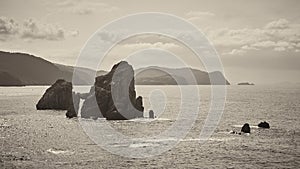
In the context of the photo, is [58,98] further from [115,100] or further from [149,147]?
[149,147]

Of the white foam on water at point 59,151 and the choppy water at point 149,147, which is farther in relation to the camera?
the white foam on water at point 59,151

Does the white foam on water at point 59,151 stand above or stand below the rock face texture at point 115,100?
below

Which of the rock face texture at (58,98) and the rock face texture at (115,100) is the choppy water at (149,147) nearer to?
the rock face texture at (115,100)

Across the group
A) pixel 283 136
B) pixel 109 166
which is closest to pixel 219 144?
pixel 283 136

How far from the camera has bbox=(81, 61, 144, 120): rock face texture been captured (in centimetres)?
13725

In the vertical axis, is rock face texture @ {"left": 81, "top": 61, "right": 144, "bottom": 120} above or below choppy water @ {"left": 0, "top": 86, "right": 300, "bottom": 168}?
above

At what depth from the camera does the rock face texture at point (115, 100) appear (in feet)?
450

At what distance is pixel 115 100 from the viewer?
137875mm

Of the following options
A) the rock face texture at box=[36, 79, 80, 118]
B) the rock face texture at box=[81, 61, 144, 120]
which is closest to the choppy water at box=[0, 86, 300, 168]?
the rock face texture at box=[81, 61, 144, 120]

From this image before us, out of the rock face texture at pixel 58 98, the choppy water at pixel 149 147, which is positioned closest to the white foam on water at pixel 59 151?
the choppy water at pixel 149 147

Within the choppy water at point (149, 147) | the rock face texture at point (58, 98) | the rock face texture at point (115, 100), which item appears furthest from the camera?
the rock face texture at point (58, 98)

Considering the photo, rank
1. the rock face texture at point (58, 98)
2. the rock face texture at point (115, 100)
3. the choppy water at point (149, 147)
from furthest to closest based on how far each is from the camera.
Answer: the rock face texture at point (58, 98) < the rock face texture at point (115, 100) < the choppy water at point (149, 147)

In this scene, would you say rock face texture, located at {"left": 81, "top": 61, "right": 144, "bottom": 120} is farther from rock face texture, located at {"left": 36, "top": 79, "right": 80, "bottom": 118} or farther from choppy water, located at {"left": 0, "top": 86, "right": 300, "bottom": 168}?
rock face texture, located at {"left": 36, "top": 79, "right": 80, "bottom": 118}

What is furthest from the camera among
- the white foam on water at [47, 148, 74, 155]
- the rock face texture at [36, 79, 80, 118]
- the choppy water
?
the rock face texture at [36, 79, 80, 118]
